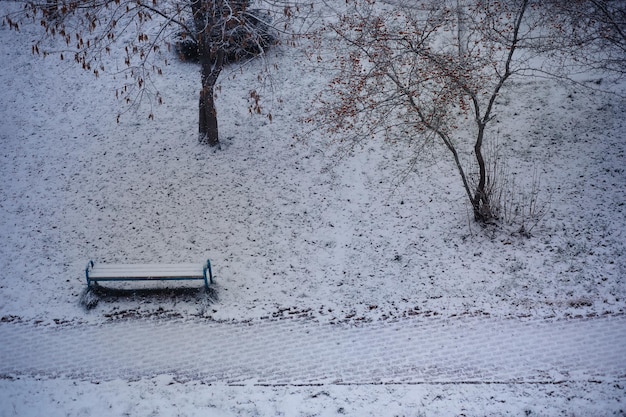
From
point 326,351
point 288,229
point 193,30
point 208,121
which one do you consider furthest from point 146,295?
point 193,30

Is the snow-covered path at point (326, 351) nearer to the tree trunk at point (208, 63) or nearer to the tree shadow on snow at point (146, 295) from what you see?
the tree shadow on snow at point (146, 295)

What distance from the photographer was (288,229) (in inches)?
400

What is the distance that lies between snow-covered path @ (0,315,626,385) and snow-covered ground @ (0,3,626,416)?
0.69 ft

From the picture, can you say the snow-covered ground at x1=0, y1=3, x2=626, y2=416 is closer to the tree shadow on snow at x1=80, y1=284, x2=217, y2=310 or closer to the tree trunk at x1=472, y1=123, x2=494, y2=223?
the tree shadow on snow at x1=80, y1=284, x2=217, y2=310

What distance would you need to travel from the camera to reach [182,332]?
8.28m

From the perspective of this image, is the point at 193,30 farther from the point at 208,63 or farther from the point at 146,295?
the point at 146,295

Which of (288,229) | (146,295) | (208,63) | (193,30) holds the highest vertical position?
(193,30)

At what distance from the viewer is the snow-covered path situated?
24.1ft

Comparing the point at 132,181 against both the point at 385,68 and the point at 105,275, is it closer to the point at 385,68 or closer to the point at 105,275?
the point at 105,275

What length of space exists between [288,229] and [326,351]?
3.06 meters

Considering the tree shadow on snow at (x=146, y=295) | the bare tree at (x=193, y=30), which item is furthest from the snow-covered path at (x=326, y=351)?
the bare tree at (x=193, y=30)

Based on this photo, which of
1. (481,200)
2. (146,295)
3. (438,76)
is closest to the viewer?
(438,76)

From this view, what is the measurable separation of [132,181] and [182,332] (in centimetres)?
453

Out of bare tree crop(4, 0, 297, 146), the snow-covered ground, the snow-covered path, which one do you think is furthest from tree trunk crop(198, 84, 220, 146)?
the snow-covered path
